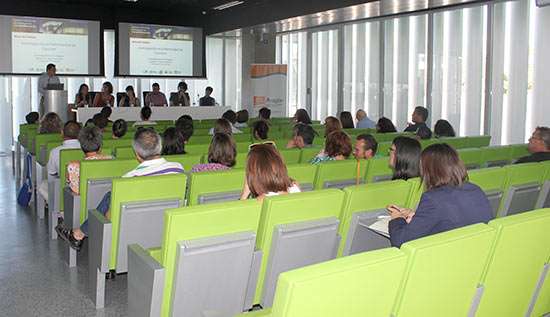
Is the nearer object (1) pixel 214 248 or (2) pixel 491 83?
(1) pixel 214 248

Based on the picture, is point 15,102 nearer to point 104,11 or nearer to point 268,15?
point 104,11

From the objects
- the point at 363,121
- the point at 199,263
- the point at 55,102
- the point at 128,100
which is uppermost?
the point at 128,100

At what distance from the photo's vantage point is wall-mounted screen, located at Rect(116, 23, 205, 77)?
15633 millimetres

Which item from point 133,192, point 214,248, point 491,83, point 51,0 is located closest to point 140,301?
point 214,248

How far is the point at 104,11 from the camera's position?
15.4m

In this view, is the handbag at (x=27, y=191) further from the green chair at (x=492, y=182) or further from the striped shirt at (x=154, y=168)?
the green chair at (x=492, y=182)

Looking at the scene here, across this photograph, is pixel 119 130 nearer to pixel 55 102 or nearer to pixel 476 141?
pixel 476 141

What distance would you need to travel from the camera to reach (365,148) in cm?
545

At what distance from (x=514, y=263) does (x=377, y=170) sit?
8.95 ft

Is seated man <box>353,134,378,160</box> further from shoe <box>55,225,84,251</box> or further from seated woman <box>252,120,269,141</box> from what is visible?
shoe <box>55,225,84,251</box>

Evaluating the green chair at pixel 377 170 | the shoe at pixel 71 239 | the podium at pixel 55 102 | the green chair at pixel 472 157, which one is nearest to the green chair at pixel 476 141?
the green chair at pixel 472 157

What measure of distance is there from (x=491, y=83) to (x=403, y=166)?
665 centimetres

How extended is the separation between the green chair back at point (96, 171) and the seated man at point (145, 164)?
0.21 meters

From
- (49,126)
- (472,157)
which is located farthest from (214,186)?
(49,126)
